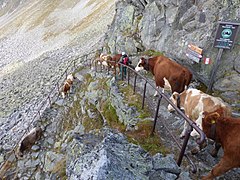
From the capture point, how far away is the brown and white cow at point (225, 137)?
15.7 ft

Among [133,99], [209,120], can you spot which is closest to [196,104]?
[209,120]

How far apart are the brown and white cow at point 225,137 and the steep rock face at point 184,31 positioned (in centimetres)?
442

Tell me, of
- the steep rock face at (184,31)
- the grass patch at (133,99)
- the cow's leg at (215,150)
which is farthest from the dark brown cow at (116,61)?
the cow's leg at (215,150)

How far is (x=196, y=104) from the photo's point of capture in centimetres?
697

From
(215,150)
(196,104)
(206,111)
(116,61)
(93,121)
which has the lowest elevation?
(93,121)

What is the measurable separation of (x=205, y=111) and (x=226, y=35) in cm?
439

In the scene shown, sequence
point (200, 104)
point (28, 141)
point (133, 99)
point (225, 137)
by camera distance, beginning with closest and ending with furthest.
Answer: point (225, 137), point (200, 104), point (133, 99), point (28, 141)

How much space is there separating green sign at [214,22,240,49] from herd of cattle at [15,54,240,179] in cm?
195

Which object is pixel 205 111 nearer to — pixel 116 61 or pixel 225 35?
pixel 225 35

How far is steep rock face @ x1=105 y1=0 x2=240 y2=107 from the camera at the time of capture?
9773 millimetres

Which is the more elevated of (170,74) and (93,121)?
(170,74)

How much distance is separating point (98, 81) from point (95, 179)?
394 inches

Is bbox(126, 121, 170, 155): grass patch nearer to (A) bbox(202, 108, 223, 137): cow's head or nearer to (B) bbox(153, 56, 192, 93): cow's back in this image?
(A) bbox(202, 108, 223, 137): cow's head

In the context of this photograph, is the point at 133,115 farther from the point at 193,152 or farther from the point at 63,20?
the point at 63,20
